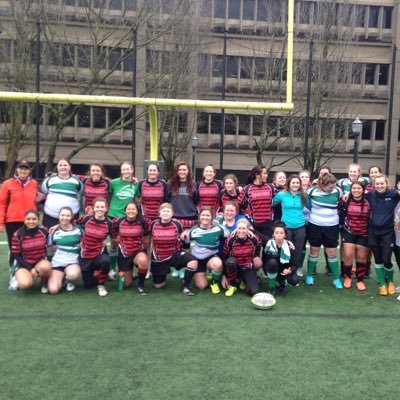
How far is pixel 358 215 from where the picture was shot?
5.02 metres

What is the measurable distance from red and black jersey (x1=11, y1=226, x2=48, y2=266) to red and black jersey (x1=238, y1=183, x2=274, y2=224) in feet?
7.55

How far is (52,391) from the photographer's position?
8.82 ft

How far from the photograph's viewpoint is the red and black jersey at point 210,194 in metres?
5.35

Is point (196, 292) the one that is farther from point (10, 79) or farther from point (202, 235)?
point (10, 79)

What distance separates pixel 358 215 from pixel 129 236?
2.57 meters

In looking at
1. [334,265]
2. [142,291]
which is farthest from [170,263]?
[334,265]

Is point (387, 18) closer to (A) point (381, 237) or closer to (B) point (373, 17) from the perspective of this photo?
(B) point (373, 17)

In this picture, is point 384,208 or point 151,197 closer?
point 384,208

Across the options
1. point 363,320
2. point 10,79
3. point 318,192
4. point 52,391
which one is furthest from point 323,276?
point 10,79

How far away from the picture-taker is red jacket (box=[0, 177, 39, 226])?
5.11 metres

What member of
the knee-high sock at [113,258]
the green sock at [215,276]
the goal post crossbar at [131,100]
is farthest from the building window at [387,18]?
the knee-high sock at [113,258]

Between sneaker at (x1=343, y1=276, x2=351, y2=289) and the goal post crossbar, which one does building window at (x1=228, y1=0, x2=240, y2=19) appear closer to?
the goal post crossbar

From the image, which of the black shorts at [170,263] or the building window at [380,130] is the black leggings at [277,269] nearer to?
the black shorts at [170,263]

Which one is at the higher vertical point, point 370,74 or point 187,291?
point 370,74
